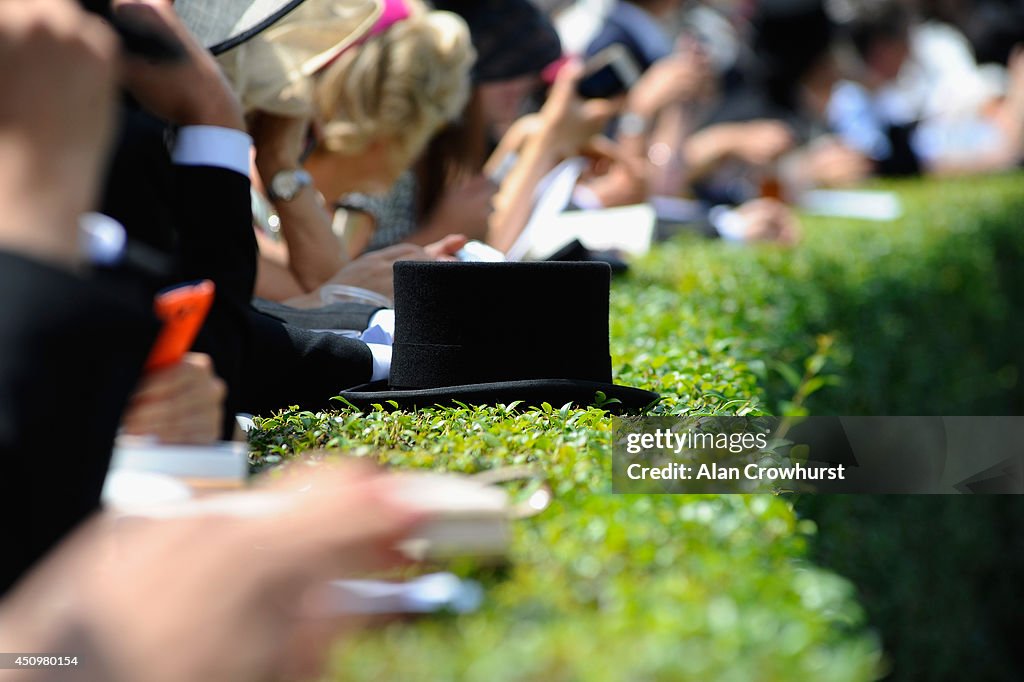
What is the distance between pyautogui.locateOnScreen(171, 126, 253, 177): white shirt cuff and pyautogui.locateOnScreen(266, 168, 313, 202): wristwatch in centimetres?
154

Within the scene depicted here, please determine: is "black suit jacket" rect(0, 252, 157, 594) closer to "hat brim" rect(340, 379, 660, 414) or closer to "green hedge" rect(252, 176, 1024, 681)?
"green hedge" rect(252, 176, 1024, 681)

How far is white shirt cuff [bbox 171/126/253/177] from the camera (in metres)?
2.28

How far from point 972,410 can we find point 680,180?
7.30ft

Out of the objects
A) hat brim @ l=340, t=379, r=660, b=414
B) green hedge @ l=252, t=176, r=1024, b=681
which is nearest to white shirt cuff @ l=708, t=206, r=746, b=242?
green hedge @ l=252, t=176, r=1024, b=681

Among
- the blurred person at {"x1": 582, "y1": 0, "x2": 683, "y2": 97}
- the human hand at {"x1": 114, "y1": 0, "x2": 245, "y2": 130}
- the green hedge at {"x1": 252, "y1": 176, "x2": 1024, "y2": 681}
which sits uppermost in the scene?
the blurred person at {"x1": 582, "y1": 0, "x2": 683, "y2": 97}

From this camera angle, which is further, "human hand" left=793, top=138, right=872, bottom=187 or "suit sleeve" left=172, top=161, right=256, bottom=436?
"human hand" left=793, top=138, right=872, bottom=187

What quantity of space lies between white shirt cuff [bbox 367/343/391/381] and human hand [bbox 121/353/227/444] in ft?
3.42

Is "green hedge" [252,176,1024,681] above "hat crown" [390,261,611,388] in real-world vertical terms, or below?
below

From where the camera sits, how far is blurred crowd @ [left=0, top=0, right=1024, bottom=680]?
142cm

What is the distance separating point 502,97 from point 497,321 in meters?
3.03

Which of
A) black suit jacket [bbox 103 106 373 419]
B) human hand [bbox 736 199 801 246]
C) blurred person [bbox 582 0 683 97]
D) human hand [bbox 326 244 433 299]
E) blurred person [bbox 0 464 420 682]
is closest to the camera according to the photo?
blurred person [bbox 0 464 420 682]

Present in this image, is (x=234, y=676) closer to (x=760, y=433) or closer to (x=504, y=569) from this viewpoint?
(x=504, y=569)

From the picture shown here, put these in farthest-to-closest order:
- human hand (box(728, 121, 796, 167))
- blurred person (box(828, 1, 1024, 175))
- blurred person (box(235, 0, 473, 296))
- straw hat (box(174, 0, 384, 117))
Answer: blurred person (box(828, 1, 1024, 175)) < human hand (box(728, 121, 796, 167)) < blurred person (box(235, 0, 473, 296)) < straw hat (box(174, 0, 384, 117))

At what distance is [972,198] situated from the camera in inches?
330
